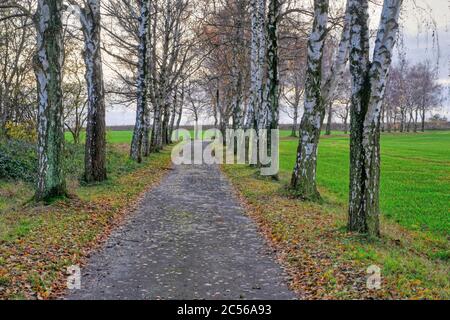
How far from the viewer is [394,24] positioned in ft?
33.2

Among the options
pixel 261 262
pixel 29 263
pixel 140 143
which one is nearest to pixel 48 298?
A: pixel 29 263

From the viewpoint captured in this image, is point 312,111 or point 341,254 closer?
point 341,254

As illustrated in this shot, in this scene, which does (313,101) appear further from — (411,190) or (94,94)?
(411,190)

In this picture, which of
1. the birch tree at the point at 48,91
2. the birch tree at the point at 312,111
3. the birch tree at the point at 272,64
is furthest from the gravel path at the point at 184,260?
the birch tree at the point at 272,64

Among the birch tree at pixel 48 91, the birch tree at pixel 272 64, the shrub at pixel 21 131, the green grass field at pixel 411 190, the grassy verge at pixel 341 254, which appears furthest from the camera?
the shrub at pixel 21 131

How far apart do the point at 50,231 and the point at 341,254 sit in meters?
6.17

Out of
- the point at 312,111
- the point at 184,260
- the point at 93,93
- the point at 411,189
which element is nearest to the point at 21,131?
the point at 93,93

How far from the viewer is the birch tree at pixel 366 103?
1018 cm

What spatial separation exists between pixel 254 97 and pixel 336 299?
23.2m

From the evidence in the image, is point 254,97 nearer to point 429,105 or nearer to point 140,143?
point 140,143

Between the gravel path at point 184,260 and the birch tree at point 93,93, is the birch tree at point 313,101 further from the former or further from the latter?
the birch tree at point 93,93

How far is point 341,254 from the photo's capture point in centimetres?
908

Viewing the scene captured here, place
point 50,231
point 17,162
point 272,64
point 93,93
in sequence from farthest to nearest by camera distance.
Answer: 1. point 272,64
2. point 17,162
3. point 93,93
4. point 50,231

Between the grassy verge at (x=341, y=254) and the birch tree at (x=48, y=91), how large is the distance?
19.5 ft
